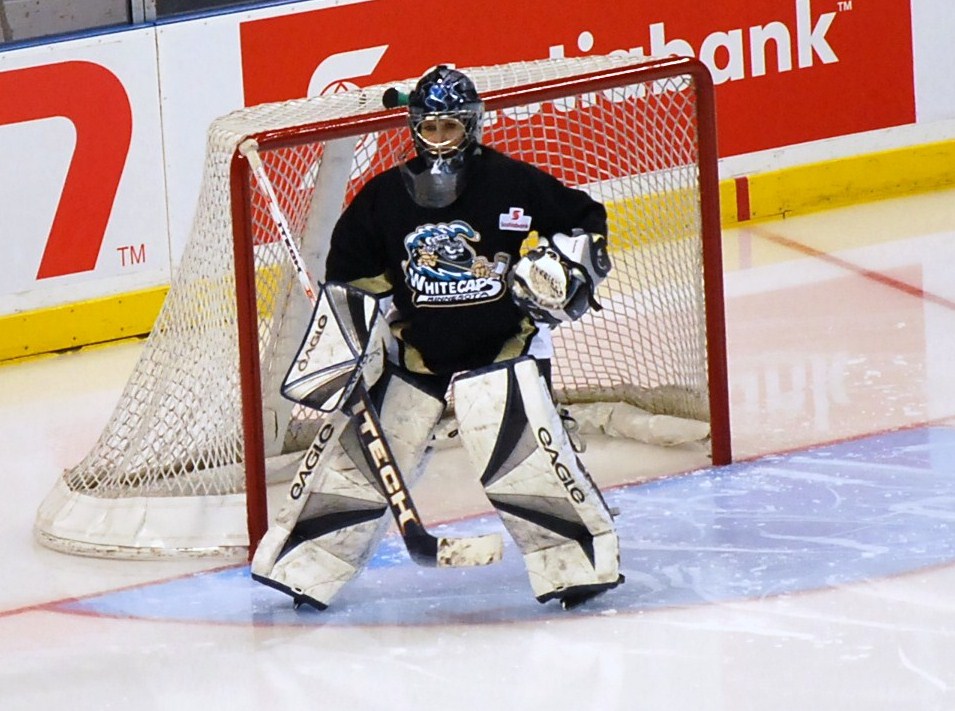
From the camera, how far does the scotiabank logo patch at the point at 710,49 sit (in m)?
6.75

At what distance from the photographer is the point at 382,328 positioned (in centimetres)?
441

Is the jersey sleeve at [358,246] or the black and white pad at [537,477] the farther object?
the jersey sleeve at [358,246]

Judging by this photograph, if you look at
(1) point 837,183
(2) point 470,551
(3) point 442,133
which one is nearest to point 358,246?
(3) point 442,133

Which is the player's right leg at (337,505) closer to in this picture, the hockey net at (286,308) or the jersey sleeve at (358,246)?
the jersey sleeve at (358,246)

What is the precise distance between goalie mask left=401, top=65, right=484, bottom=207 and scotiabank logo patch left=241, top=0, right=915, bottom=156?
8.18ft

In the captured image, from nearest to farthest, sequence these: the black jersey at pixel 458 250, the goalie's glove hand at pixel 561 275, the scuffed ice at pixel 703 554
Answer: the goalie's glove hand at pixel 561 275
the black jersey at pixel 458 250
the scuffed ice at pixel 703 554

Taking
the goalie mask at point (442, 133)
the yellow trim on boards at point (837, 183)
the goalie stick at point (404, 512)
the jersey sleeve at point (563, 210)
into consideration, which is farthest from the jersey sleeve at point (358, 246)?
the yellow trim on boards at point (837, 183)

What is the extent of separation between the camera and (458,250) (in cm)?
435

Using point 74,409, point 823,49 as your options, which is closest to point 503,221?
point 74,409

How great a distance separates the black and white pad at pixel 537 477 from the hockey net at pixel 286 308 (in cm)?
67

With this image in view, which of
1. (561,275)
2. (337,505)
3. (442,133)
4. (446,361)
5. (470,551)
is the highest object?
(442,133)

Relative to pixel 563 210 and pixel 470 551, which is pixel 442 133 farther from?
pixel 470 551

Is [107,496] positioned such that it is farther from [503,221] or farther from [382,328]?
[503,221]

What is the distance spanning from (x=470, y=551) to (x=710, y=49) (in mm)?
3482
